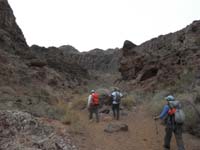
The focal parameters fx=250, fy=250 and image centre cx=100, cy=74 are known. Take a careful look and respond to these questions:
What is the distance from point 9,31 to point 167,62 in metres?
16.7

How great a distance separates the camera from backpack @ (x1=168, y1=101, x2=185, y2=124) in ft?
21.6

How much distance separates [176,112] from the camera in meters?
6.65

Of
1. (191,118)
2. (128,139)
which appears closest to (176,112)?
(191,118)

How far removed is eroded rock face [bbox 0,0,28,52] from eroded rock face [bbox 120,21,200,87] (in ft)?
39.9

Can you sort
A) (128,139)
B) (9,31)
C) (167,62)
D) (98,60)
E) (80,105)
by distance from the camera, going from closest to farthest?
(128,139) → (80,105) → (167,62) → (9,31) → (98,60)

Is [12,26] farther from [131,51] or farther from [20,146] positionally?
[20,146]

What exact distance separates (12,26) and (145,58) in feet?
49.9

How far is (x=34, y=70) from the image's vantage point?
2397 centimetres

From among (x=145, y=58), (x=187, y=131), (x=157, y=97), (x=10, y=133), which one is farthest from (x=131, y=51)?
(x=10, y=133)

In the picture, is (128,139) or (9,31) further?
(9,31)

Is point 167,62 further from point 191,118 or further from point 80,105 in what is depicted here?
point 191,118

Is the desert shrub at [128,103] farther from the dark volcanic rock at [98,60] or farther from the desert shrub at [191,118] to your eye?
the dark volcanic rock at [98,60]

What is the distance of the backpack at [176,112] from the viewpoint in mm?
6586

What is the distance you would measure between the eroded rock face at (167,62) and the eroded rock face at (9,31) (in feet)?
39.9
